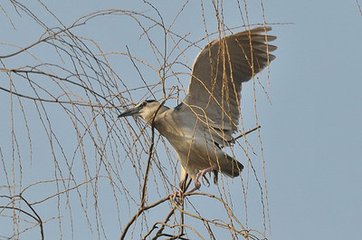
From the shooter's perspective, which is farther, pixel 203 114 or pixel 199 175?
pixel 203 114

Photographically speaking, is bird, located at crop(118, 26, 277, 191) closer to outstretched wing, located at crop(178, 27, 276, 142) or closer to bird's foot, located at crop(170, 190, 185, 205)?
outstretched wing, located at crop(178, 27, 276, 142)

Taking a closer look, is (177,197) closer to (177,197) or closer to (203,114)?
(177,197)

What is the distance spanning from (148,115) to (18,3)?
2125 millimetres

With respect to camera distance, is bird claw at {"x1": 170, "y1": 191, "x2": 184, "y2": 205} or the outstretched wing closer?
bird claw at {"x1": 170, "y1": 191, "x2": 184, "y2": 205}

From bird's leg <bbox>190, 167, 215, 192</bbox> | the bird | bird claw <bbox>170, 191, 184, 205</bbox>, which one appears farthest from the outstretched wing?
bird claw <bbox>170, 191, 184, 205</bbox>

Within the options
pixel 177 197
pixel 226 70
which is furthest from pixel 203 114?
pixel 177 197

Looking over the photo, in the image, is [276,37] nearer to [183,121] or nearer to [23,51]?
[183,121]

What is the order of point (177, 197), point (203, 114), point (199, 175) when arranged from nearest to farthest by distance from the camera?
point (177, 197)
point (199, 175)
point (203, 114)

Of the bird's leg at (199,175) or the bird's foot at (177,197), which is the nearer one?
the bird's foot at (177,197)

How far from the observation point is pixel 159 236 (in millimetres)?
2475

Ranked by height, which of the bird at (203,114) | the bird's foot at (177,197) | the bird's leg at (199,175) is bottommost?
the bird's foot at (177,197)

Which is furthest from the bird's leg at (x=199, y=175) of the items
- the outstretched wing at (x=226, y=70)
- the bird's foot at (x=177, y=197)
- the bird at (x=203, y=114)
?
the bird's foot at (x=177, y=197)

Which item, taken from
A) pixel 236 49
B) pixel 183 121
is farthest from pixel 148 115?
pixel 236 49

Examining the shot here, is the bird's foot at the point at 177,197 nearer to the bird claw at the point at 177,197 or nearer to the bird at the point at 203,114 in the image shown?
the bird claw at the point at 177,197
